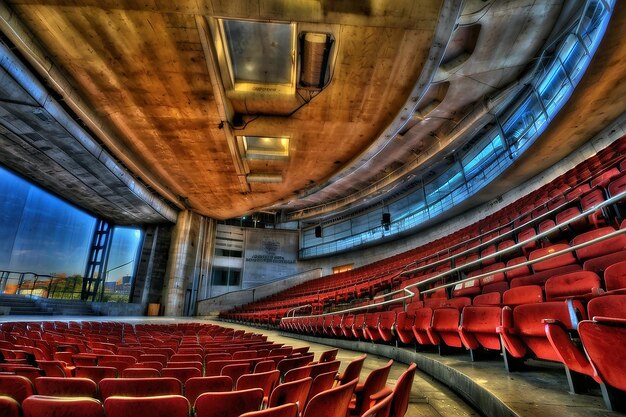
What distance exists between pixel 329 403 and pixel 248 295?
1745 centimetres

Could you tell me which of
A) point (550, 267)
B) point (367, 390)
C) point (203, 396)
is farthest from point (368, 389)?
point (550, 267)

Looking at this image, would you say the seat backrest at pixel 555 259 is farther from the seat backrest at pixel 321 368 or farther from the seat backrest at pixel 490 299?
Answer: the seat backrest at pixel 321 368

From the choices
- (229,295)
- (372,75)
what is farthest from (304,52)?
(229,295)

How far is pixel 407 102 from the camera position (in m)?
7.15

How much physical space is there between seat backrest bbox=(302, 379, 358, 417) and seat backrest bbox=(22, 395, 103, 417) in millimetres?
826

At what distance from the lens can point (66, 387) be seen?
1.62m

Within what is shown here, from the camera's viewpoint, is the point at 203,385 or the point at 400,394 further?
the point at 203,385

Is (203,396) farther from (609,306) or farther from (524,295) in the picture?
(524,295)

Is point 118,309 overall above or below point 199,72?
below

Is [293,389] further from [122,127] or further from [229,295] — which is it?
[229,295]

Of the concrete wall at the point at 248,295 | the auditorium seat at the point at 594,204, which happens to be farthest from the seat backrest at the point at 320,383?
the concrete wall at the point at 248,295

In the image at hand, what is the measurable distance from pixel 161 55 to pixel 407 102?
17.4 ft

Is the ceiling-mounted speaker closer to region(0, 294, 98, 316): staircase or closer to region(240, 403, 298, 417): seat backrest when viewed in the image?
region(240, 403, 298, 417): seat backrest

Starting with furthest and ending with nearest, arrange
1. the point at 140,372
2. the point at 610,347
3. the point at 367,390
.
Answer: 1. the point at 140,372
2. the point at 367,390
3. the point at 610,347
